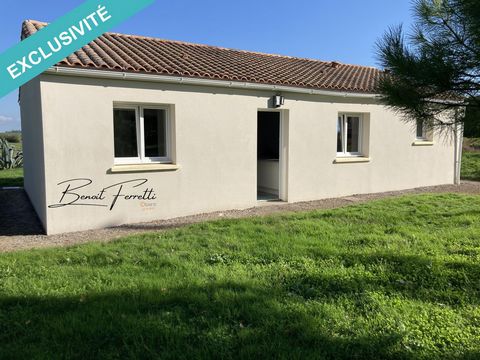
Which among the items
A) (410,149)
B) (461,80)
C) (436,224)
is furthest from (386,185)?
(461,80)

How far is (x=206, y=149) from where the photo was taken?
9250 mm

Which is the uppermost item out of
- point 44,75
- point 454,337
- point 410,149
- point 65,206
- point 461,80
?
point 44,75

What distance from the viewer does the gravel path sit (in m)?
7.03

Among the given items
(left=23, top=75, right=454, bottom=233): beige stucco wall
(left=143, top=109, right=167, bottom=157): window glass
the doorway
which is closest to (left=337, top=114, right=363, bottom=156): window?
(left=23, top=75, right=454, bottom=233): beige stucco wall

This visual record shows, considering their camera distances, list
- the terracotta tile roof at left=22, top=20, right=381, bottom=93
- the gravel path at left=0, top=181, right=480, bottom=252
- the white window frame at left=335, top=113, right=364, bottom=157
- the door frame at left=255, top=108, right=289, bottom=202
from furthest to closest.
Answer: the white window frame at left=335, top=113, right=364, bottom=157
the door frame at left=255, top=108, right=289, bottom=202
the terracotta tile roof at left=22, top=20, right=381, bottom=93
the gravel path at left=0, top=181, right=480, bottom=252

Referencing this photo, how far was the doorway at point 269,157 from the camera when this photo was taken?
37.2 ft

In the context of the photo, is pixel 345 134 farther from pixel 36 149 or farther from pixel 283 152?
pixel 36 149

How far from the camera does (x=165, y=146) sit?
8.98m

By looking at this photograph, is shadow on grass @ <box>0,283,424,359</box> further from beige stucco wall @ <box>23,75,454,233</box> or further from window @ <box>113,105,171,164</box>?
window @ <box>113,105,171,164</box>

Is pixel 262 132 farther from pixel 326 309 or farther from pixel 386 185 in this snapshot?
pixel 326 309

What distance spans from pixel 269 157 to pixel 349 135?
2.69m

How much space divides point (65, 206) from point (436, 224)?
7403 millimetres

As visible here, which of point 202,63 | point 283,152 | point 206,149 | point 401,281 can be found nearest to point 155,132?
point 206,149

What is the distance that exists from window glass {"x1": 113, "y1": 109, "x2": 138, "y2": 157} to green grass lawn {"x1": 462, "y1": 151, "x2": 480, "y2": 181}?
49.4 feet
